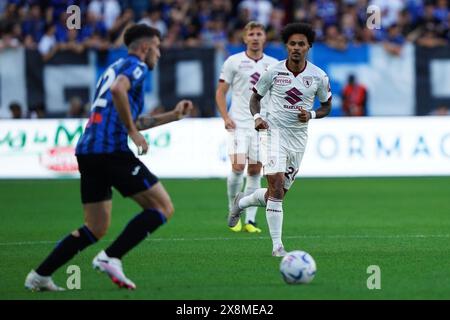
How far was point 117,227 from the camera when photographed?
1445 centimetres

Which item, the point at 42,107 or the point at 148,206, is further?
the point at 42,107

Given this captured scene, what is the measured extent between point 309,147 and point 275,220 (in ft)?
33.5

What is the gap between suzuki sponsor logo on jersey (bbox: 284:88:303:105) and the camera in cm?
1133

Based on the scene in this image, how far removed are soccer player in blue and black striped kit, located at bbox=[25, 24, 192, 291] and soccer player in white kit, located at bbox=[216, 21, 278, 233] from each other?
5120mm

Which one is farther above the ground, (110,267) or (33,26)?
(33,26)

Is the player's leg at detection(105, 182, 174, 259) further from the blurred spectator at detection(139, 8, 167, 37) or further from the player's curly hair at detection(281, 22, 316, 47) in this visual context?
the blurred spectator at detection(139, 8, 167, 37)

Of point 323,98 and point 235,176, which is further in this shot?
point 235,176

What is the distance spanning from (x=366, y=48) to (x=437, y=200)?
7761 millimetres

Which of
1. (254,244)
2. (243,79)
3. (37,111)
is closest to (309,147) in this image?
(37,111)

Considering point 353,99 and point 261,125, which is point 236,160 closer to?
point 261,125

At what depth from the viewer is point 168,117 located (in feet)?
29.0
